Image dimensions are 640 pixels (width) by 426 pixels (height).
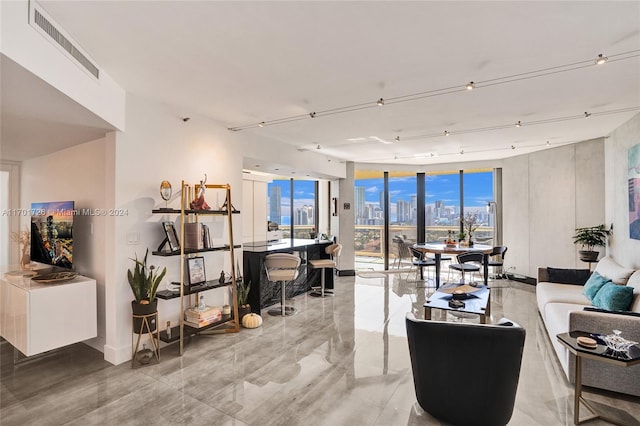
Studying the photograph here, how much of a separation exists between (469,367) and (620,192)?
14.8 feet

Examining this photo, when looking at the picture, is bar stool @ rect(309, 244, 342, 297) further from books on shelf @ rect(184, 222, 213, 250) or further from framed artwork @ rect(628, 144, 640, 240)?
framed artwork @ rect(628, 144, 640, 240)

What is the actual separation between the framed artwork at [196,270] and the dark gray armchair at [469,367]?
2.72 metres

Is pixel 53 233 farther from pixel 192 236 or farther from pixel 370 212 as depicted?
pixel 370 212

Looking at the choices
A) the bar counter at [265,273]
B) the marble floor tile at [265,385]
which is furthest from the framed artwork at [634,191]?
the bar counter at [265,273]

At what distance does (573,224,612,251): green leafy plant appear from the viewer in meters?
5.46

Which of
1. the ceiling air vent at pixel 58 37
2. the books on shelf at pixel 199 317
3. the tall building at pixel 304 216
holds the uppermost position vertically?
the ceiling air vent at pixel 58 37

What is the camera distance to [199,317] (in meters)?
3.93

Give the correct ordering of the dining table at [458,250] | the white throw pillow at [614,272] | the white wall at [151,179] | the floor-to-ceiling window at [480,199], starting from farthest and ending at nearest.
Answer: the floor-to-ceiling window at [480,199] < the dining table at [458,250] < the white throw pillow at [614,272] < the white wall at [151,179]

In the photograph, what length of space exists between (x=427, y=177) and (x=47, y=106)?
837cm

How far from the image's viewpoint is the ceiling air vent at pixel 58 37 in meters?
1.99

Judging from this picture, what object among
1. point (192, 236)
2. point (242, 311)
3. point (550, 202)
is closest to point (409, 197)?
point (550, 202)

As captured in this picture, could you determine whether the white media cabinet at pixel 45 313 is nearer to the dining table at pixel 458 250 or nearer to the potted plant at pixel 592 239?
the dining table at pixel 458 250

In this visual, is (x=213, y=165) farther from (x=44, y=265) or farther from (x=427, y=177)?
(x=427, y=177)

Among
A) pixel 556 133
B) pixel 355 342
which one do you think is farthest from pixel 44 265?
pixel 556 133
